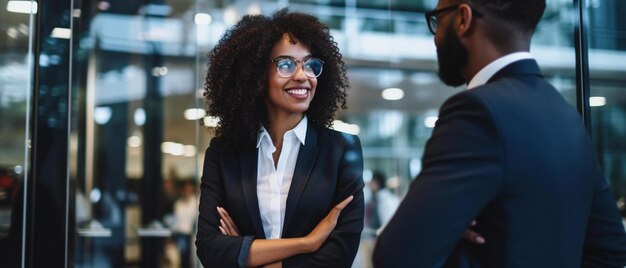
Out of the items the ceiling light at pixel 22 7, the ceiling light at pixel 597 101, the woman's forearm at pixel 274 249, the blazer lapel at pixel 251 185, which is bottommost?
the woman's forearm at pixel 274 249

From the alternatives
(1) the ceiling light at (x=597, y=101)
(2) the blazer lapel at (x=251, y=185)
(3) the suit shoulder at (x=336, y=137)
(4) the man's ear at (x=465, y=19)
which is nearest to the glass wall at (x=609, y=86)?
(1) the ceiling light at (x=597, y=101)

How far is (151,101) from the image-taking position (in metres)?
6.87

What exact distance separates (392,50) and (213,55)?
25.3 ft

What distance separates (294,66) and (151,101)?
16.8ft

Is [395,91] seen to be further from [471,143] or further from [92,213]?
[471,143]

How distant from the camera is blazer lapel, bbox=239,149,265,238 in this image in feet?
6.34

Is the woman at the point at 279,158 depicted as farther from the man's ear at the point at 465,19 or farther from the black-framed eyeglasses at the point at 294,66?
the man's ear at the point at 465,19

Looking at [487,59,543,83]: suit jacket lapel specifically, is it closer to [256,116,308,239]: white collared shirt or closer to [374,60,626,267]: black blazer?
[374,60,626,267]: black blazer

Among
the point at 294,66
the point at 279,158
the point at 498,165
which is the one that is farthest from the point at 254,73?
the point at 498,165

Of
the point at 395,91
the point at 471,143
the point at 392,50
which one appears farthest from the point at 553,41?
the point at 395,91

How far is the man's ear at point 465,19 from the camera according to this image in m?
1.33

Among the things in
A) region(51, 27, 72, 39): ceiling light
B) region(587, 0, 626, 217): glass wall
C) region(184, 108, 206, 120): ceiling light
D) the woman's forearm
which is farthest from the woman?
region(184, 108, 206, 120): ceiling light

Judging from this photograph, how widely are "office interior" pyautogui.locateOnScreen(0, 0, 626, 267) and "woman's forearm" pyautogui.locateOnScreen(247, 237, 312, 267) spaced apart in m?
0.74

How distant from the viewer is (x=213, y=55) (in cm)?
227
